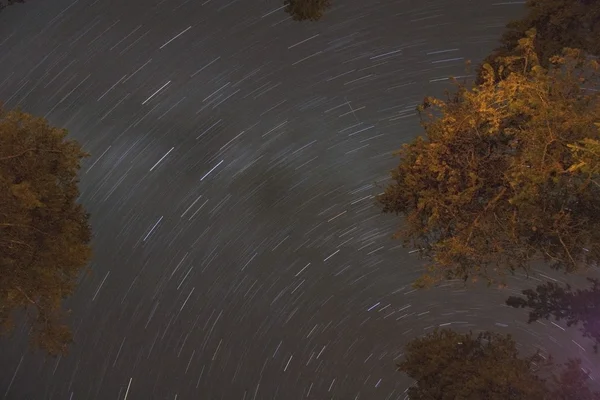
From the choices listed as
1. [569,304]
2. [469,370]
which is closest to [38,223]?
[469,370]

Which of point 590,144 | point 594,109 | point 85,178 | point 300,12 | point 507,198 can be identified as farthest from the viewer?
point 85,178

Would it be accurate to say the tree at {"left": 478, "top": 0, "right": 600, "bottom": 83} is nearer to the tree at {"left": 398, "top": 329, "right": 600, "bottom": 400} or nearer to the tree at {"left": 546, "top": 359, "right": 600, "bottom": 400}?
the tree at {"left": 398, "top": 329, "right": 600, "bottom": 400}

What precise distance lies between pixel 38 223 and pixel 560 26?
8789 millimetres

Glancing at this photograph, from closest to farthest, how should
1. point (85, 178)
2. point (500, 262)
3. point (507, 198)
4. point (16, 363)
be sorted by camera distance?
point (507, 198) < point (500, 262) < point (85, 178) < point (16, 363)

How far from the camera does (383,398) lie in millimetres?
12891

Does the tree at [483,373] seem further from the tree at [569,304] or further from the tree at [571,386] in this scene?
the tree at [569,304]

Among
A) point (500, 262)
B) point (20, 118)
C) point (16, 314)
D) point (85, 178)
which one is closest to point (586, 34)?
point (500, 262)

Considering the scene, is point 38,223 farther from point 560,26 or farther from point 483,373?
point 560,26

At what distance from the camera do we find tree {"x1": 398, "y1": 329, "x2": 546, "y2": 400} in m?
7.39

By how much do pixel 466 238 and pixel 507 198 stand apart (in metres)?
0.70

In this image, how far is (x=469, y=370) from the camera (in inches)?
312

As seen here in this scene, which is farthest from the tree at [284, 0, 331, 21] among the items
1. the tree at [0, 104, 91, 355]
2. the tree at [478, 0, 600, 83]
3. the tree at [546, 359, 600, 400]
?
the tree at [546, 359, 600, 400]

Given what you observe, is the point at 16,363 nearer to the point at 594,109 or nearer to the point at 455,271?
the point at 455,271

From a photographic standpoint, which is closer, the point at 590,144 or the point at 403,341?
the point at 590,144
